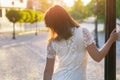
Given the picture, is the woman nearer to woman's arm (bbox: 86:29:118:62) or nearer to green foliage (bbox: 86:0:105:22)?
woman's arm (bbox: 86:29:118:62)

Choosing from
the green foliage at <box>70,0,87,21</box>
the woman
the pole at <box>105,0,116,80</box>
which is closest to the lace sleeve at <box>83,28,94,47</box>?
the woman

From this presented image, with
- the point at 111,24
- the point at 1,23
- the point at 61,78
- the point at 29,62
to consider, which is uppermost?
the point at 111,24

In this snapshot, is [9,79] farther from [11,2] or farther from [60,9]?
[11,2]

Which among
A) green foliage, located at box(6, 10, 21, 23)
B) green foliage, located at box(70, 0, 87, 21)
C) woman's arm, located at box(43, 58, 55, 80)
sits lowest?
green foliage, located at box(70, 0, 87, 21)

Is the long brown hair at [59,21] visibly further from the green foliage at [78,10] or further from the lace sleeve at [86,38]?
the green foliage at [78,10]

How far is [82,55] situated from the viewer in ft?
12.1

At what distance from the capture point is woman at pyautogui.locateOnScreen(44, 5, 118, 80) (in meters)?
3.61

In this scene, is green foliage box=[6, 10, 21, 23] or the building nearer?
green foliage box=[6, 10, 21, 23]

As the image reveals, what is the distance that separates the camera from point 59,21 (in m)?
3.61

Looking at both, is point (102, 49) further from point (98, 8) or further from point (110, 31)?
point (98, 8)

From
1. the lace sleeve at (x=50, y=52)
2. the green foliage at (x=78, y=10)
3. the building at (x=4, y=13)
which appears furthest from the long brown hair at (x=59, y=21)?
the green foliage at (x=78, y=10)

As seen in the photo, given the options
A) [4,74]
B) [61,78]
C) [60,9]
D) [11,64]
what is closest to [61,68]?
[61,78]

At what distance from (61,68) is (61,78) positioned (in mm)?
79

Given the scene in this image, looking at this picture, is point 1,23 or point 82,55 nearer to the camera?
point 82,55
